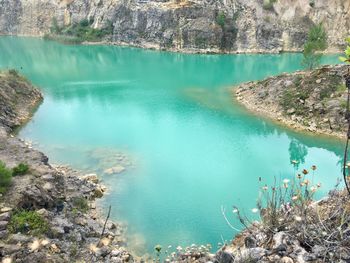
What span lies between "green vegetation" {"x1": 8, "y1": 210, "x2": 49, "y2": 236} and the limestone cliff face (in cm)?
5773

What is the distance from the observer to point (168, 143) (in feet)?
93.4

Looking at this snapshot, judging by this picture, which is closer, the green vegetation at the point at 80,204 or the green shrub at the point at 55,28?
the green vegetation at the point at 80,204

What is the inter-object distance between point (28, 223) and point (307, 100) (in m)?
25.7

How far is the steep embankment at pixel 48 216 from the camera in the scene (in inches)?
538

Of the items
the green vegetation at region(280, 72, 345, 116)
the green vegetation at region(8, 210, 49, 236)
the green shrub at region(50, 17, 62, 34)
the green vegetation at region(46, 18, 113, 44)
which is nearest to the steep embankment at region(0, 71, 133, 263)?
the green vegetation at region(8, 210, 49, 236)

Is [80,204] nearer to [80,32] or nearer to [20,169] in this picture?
[20,169]

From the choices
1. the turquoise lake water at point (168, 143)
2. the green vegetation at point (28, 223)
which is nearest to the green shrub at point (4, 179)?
the green vegetation at point (28, 223)

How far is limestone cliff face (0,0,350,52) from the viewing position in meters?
70.9

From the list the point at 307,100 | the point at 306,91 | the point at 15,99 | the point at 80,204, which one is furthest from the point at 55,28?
the point at 80,204

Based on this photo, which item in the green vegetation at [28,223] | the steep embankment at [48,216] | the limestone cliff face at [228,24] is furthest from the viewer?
the limestone cliff face at [228,24]

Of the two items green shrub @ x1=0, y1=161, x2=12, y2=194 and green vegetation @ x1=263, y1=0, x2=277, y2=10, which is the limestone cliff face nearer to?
green vegetation @ x1=263, y1=0, x2=277, y2=10

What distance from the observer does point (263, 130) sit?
104 ft

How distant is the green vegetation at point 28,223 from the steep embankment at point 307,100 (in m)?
22.7

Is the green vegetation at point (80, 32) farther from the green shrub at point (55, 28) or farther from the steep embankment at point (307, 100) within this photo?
the steep embankment at point (307, 100)
